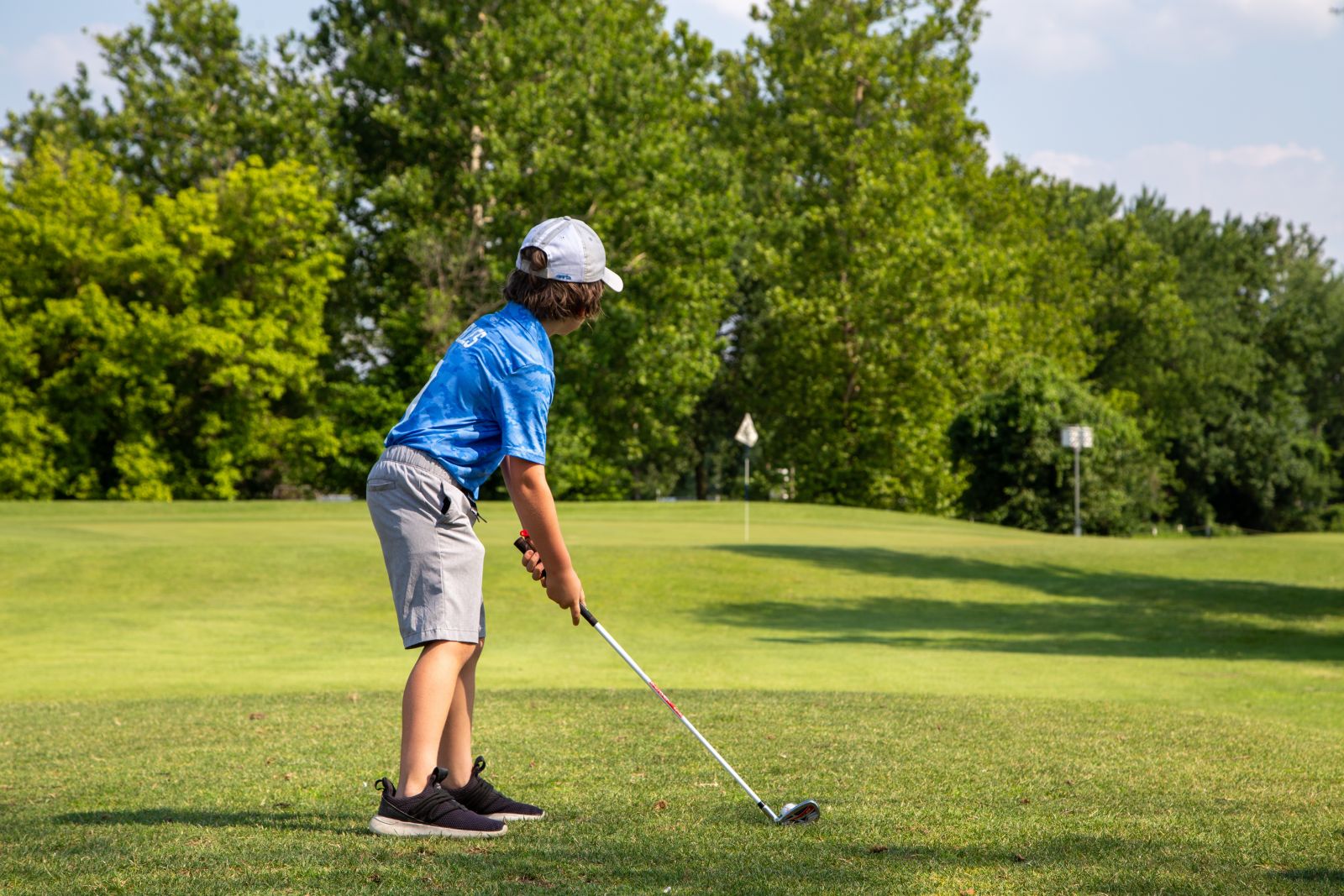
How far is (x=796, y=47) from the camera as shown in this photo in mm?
54188

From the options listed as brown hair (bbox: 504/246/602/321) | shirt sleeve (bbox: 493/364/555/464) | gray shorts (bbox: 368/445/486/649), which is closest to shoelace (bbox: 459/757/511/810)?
gray shorts (bbox: 368/445/486/649)

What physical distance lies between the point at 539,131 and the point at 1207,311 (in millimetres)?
37203

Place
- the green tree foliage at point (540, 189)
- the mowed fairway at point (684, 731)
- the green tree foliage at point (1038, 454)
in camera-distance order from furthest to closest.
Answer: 1. the green tree foliage at point (1038, 454)
2. the green tree foliage at point (540, 189)
3. the mowed fairway at point (684, 731)

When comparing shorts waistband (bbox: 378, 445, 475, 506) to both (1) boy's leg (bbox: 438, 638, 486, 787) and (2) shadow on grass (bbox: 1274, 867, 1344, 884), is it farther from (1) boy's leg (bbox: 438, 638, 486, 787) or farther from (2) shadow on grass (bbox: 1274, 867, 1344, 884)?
(2) shadow on grass (bbox: 1274, 867, 1344, 884)

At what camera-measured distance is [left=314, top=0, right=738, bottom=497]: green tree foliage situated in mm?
42156

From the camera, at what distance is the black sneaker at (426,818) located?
4.66 meters

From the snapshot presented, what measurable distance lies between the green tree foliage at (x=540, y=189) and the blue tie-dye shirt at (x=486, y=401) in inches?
1464

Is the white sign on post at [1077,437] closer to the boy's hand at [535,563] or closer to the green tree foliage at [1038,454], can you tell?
the green tree foliage at [1038,454]

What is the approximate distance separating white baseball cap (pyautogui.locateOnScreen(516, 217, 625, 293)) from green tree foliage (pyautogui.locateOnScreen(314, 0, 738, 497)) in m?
37.0

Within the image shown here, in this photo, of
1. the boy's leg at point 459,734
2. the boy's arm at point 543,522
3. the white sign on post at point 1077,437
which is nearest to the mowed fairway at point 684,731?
the boy's leg at point 459,734

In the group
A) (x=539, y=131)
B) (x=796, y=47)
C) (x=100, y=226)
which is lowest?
(x=100, y=226)

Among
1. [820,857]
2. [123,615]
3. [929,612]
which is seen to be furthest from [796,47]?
[820,857]

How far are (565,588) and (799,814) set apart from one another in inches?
46.5

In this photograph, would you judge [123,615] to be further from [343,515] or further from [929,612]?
[343,515]
